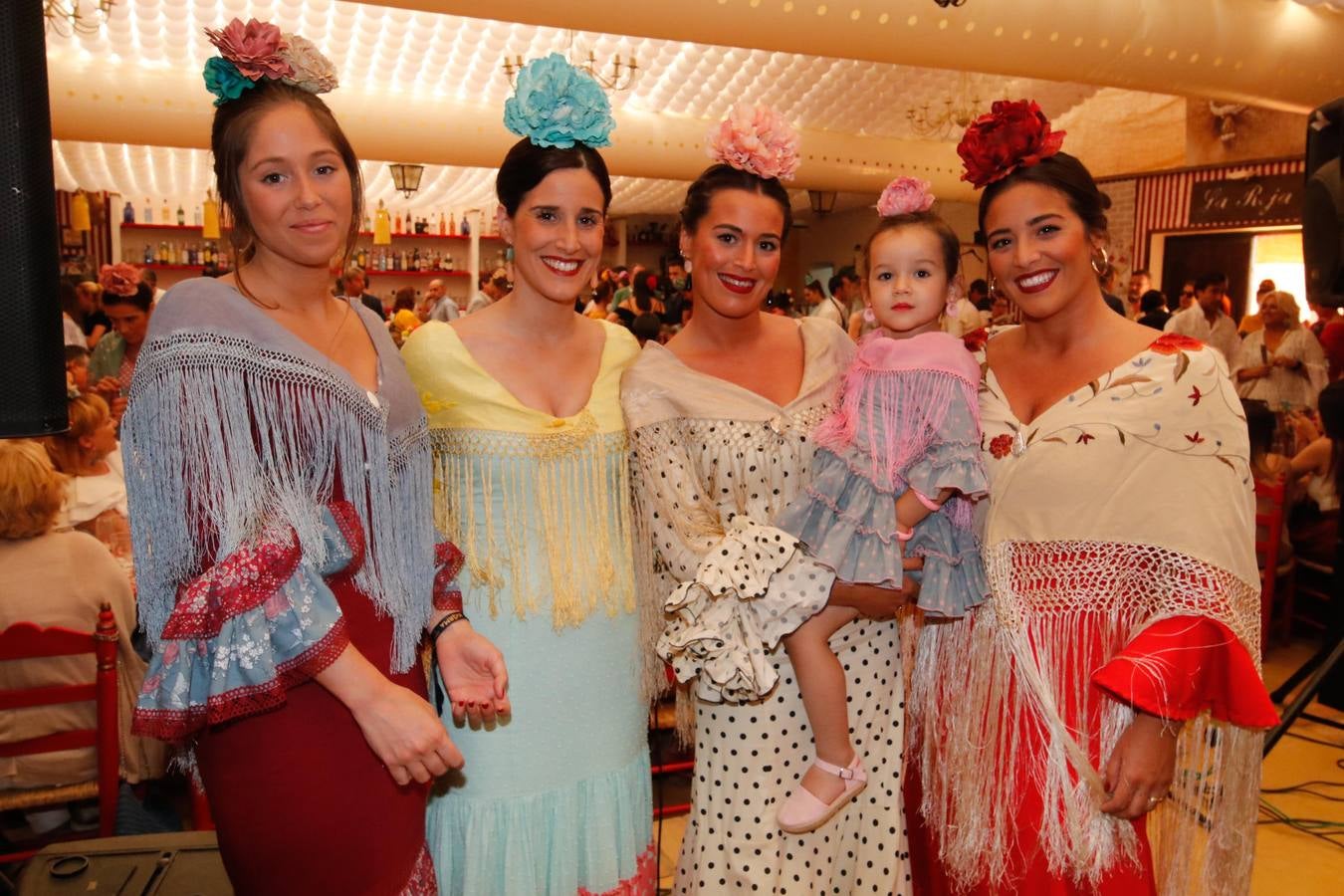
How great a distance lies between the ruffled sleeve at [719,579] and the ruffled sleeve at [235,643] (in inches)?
28.0

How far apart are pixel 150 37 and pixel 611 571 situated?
6.57 m

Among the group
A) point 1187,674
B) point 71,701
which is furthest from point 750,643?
point 71,701

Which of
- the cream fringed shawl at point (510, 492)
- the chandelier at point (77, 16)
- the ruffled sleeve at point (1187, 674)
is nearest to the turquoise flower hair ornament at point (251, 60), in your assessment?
the cream fringed shawl at point (510, 492)

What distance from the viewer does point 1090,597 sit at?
1797mm

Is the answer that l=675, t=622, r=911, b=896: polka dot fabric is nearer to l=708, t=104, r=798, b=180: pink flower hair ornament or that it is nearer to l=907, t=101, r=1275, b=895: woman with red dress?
l=907, t=101, r=1275, b=895: woman with red dress

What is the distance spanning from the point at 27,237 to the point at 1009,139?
1.59 meters

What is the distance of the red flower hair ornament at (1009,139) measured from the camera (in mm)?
1855

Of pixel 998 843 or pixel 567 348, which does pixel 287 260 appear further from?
pixel 998 843

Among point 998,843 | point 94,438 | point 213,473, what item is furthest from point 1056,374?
point 94,438

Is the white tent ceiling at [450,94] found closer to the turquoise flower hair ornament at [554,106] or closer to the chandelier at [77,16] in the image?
the chandelier at [77,16]

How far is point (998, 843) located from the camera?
6.21 ft

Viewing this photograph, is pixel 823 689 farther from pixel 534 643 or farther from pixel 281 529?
pixel 281 529

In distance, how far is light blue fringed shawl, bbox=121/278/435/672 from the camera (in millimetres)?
1339

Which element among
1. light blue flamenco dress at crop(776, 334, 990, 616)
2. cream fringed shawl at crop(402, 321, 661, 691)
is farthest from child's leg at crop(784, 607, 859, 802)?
cream fringed shawl at crop(402, 321, 661, 691)
